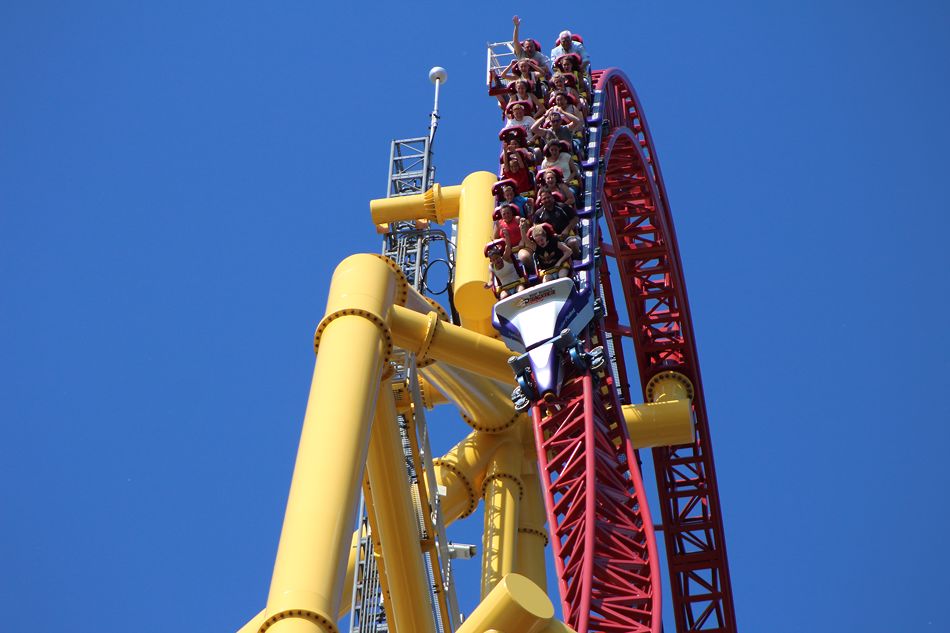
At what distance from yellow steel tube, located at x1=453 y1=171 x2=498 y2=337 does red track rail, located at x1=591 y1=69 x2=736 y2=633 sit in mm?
2121

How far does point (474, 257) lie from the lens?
1716 centimetres

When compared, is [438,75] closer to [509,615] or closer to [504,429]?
[504,429]

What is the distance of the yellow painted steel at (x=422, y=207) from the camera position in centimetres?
1839

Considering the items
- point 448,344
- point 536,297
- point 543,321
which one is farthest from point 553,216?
point 448,344

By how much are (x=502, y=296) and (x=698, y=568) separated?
20.2ft

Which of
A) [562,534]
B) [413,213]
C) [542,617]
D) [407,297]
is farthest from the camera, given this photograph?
[413,213]

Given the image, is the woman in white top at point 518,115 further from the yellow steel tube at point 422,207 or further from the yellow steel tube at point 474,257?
the yellow steel tube at point 422,207

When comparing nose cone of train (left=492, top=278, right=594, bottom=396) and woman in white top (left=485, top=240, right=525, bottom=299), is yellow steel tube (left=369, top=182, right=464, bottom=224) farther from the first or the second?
nose cone of train (left=492, top=278, right=594, bottom=396)

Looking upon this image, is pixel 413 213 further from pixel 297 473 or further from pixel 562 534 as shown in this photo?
pixel 297 473

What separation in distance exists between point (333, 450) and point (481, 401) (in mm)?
5167

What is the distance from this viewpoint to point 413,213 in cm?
1848

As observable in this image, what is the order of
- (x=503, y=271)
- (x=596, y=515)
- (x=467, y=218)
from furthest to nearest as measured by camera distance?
(x=467, y=218)
(x=503, y=271)
(x=596, y=515)

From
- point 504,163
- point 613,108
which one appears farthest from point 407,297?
point 613,108

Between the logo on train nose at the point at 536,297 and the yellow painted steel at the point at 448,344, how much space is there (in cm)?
53
